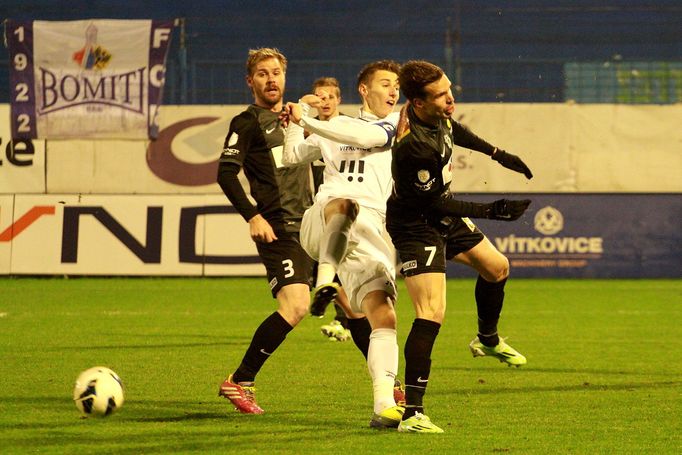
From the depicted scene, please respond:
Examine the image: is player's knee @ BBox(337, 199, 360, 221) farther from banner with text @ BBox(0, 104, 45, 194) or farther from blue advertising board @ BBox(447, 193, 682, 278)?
banner with text @ BBox(0, 104, 45, 194)

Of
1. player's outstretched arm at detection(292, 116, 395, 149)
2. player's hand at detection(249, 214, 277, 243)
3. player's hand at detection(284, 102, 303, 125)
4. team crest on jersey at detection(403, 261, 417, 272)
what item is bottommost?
team crest on jersey at detection(403, 261, 417, 272)

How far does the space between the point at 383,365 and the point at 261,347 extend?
1.07 meters

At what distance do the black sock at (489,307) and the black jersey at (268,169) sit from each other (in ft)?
4.68

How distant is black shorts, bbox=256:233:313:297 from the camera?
26.1 ft

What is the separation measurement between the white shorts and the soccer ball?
1384mm

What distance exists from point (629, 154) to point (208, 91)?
7.32m

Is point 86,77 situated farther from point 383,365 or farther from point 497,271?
point 383,365

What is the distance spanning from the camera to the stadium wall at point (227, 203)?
21.2 metres

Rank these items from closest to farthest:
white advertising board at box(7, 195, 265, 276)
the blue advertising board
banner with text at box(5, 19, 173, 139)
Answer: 1. the blue advertising board
2. white advertising board at box(7, 195, 265, 276)
3. banner with text at box(5, 19, 173, 139)

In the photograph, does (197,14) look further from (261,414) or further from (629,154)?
(261,414)

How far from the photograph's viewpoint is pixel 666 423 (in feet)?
23.7

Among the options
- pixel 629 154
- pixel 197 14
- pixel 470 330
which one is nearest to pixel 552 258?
pixel 629 154

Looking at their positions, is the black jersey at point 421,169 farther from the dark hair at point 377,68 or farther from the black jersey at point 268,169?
the black jersey at point 268,169

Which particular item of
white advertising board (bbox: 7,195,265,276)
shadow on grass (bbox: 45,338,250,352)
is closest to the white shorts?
shadow on grass (bbox: 45,338,250,352)
